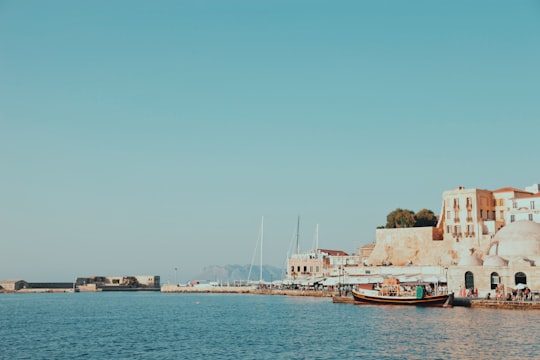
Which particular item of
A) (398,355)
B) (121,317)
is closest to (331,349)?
(398,355)

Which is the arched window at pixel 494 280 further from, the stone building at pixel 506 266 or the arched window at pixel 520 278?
the arched window at pixel 520 278

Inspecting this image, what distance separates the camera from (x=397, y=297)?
2180 inches

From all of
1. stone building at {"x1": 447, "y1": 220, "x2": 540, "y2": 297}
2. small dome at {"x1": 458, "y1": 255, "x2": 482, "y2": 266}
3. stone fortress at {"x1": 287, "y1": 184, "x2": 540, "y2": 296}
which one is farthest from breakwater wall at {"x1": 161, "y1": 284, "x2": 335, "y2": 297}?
Answer: stone building at {"x1": 447, "y1": 220, "x2": 540, "y2": 297}

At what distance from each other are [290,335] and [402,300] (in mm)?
22106

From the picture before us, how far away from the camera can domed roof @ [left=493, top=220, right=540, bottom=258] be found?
199 feet

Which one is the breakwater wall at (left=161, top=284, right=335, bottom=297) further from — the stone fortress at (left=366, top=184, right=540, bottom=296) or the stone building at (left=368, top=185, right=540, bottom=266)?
the stone building at (left=368, top=185, right=540, bottom=266)

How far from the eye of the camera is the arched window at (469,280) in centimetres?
5834

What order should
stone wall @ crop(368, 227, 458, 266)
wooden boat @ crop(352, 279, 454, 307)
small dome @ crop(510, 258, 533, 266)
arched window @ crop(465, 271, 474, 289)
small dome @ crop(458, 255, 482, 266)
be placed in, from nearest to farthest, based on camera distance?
wooden boat @ crop(352, 279, 454, 307) → small dome @ crop(510, 258, 533, 266) → arched window @ crop(465, 271, 474, 289) → small dome @ crop(458, 255, 482, 266) → stone wall @ crop(368, 227, 458, 266)

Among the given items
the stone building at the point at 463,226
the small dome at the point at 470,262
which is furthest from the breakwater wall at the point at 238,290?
the small dome at the point at 470,262

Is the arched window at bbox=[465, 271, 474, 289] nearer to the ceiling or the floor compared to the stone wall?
nearer to the floor

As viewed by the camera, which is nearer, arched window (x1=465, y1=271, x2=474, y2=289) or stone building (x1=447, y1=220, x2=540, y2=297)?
stone building (x1=447, y1=220, x2=540, y2=297)

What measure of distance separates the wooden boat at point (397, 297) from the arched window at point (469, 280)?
16.7 feet

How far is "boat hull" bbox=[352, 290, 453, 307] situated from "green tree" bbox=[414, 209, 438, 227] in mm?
39062

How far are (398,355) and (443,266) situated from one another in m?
44.4
